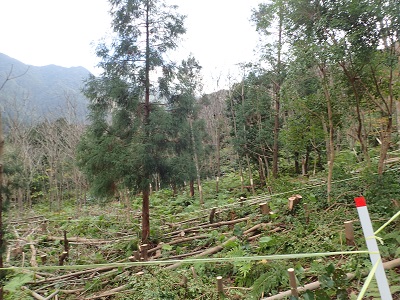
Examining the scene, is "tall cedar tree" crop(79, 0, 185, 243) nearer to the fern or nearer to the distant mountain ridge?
the fern

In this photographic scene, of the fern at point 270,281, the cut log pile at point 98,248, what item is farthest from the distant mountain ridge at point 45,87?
the fern at point 270,281

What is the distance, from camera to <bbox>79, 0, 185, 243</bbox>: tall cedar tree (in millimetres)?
7453

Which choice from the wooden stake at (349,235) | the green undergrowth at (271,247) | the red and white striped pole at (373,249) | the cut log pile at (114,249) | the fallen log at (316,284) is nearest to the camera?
the red and white striped pole at (373,249)

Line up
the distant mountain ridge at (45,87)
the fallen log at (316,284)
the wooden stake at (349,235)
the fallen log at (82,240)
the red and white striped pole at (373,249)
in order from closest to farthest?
the red and white striped pole at (373,249) → the fallen log at (316,284) → the wooden stake at (349,235) → the fallen log at (82,240) → the distant mountain ridge at (45,87)

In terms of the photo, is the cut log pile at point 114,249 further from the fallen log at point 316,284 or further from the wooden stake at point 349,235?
the wooden stake at point 349,235

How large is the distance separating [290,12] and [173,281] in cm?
675

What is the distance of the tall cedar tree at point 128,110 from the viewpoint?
24.5ft

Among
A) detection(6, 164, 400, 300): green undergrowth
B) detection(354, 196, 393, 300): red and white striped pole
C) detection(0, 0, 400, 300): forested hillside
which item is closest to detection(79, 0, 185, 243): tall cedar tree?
detection(0, 0, 400, 300): forested hillside

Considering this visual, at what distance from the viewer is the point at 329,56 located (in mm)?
5402

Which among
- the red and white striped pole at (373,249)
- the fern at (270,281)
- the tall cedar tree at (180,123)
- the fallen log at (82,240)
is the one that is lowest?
the fallen log at (82,240)

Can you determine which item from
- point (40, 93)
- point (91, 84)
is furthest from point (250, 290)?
point (40, 93)

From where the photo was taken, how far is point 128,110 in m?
7.84

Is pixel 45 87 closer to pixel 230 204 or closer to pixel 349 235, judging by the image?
pixel 230 204

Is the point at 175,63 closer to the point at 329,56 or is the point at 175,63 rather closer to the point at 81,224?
the point at 329,56
